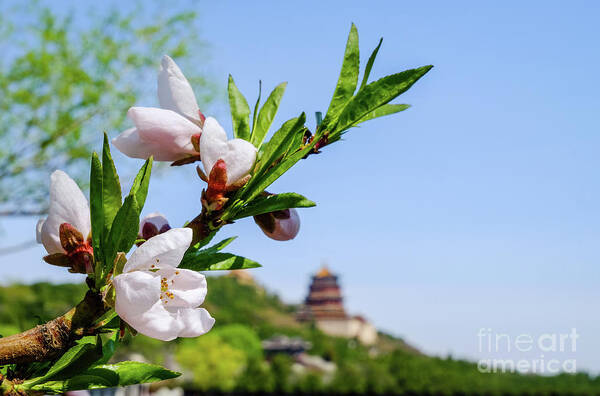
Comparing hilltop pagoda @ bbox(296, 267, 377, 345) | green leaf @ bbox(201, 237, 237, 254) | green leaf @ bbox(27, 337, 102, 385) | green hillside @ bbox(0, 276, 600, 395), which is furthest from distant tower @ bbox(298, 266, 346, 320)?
green leaf @ bbox(27, 337, 102, 385)

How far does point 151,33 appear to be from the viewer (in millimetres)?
8219

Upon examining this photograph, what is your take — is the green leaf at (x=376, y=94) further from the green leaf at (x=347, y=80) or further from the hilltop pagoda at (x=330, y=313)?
the hilltop pagoda at (x=330, y=313)

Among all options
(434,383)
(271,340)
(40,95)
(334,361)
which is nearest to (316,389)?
(434,383)

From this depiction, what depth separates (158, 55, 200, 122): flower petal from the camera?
0.67 metres

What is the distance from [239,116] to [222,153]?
0.11 m

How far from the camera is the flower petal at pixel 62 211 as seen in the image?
2.00 ft

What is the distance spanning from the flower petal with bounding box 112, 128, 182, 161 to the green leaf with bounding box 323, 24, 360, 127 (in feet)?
0.56

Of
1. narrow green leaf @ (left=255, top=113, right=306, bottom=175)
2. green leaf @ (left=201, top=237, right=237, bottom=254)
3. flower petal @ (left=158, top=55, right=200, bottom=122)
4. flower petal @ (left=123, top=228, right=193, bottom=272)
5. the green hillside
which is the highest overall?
flower petal @ (left=158, top=55, right=200, bottom=122)

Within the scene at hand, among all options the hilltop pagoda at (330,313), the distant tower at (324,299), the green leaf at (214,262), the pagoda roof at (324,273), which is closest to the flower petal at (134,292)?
the green leaf at (214,262)

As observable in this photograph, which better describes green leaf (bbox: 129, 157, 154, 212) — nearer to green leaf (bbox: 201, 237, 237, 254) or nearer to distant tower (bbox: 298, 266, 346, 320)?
green leaf (bbox: 201, 237, 237, 254)

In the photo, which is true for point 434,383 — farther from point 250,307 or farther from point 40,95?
point 250,307

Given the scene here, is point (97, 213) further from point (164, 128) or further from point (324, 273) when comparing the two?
point (324, 273)

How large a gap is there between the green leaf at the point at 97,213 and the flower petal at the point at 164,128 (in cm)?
9

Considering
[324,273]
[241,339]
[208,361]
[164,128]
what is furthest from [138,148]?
[324,273]
